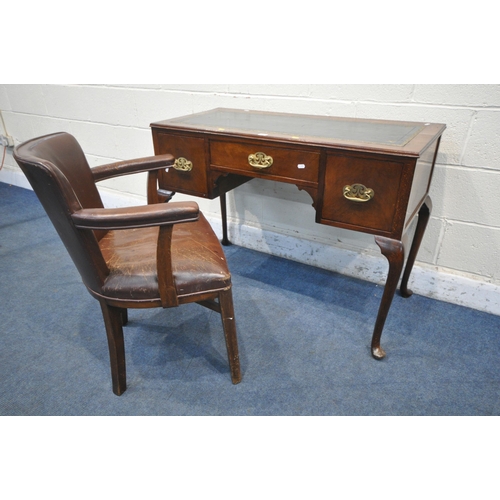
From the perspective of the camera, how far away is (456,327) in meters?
1.64

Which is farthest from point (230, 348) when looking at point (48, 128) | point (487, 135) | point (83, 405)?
point (48, 128)

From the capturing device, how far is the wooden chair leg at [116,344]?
1.22 meters

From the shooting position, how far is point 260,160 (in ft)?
4.57

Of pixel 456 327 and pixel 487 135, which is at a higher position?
pixel 487 135

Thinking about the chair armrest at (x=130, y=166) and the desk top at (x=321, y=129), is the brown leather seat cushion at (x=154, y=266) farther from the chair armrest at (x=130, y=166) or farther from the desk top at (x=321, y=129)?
the desk top at (x=321, y=129)

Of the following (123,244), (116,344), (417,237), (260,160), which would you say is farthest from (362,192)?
(116,344)

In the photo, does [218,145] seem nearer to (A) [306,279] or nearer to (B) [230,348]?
(B) [230,348]

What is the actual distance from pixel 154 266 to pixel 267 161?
55cm

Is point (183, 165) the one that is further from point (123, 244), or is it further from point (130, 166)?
point (123, 244)

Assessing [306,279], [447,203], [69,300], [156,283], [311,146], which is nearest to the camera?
[156,283]

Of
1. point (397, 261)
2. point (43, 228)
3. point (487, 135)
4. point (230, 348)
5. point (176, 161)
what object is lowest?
point (43, 228)

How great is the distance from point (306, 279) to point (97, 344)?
3.40ft

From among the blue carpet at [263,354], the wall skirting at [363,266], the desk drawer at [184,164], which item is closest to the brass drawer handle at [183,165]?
the desk drawer at [184,164]

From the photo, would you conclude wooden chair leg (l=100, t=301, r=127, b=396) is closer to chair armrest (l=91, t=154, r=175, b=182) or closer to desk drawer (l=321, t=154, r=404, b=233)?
chair armrest (l=91, t=154, r=175, b=182)
